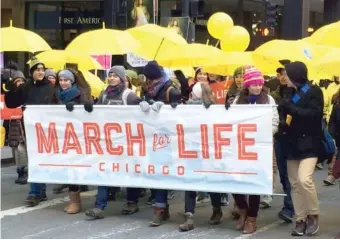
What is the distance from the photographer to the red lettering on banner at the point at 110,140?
8438mm

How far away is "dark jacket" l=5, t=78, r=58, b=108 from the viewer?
975 cm

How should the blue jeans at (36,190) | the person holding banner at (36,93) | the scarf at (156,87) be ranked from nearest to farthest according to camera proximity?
the scarf at (156,87) → the blue jeans at (36,190) → the person holding banner at (36,93)

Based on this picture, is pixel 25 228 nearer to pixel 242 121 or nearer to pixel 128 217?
pixel 128 217

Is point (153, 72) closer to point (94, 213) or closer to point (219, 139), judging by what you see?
point (219, 139)

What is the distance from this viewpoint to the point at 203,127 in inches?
311

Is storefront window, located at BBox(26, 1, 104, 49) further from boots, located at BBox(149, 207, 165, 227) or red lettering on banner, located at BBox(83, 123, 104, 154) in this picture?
boots, located at BBox(149, 207, 165, 227)

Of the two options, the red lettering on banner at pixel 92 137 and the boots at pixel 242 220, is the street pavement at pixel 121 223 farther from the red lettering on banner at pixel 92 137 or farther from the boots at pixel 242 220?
the red lettering on banner at pixel 92 137

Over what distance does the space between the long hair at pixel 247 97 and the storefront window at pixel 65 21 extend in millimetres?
18027

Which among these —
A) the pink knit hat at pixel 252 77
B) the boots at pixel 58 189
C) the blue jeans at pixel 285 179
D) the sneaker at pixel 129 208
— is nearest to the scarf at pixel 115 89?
the sneaker at pixel 129 208

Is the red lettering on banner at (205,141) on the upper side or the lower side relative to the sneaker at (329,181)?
upper

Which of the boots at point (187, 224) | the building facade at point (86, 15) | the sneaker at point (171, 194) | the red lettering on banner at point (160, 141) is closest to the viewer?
the boots at point (187, 224)

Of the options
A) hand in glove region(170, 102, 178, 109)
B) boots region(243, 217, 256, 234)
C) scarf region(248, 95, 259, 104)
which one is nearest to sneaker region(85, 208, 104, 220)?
hand in glove region(170, 102, 178, 109)

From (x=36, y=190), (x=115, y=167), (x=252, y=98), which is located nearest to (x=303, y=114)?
(x=252, y=98)

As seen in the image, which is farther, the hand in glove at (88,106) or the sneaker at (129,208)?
the sneaker at (129,208)
